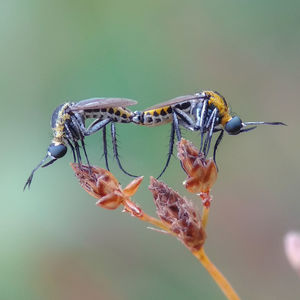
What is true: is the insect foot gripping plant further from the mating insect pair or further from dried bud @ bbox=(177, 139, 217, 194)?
the mating insect pair

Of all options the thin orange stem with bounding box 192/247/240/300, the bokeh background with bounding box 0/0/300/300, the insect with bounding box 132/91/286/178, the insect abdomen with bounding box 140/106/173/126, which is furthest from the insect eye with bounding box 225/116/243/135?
the bokeh background with bounding box 0/0/300/300

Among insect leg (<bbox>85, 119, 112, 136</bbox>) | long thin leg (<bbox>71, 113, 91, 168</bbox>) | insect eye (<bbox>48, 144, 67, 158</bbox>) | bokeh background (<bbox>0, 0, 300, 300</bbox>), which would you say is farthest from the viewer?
bokeh background (<bbox>0, 0, 300, 300</bbox>)

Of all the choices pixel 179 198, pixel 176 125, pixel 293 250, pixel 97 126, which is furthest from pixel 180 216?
pixel 97 126

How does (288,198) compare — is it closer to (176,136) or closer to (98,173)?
(176,136)

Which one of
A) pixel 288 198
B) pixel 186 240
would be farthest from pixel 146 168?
pixel 186 240

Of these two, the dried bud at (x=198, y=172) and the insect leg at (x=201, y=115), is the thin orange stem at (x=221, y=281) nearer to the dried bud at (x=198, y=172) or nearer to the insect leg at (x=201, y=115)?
the dried bud at (x=198, y=172)

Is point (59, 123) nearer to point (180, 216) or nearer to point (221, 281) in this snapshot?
point (180, 216)

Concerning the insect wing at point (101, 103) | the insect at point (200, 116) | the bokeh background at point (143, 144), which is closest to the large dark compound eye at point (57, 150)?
the insect wing at point (101, 103)
